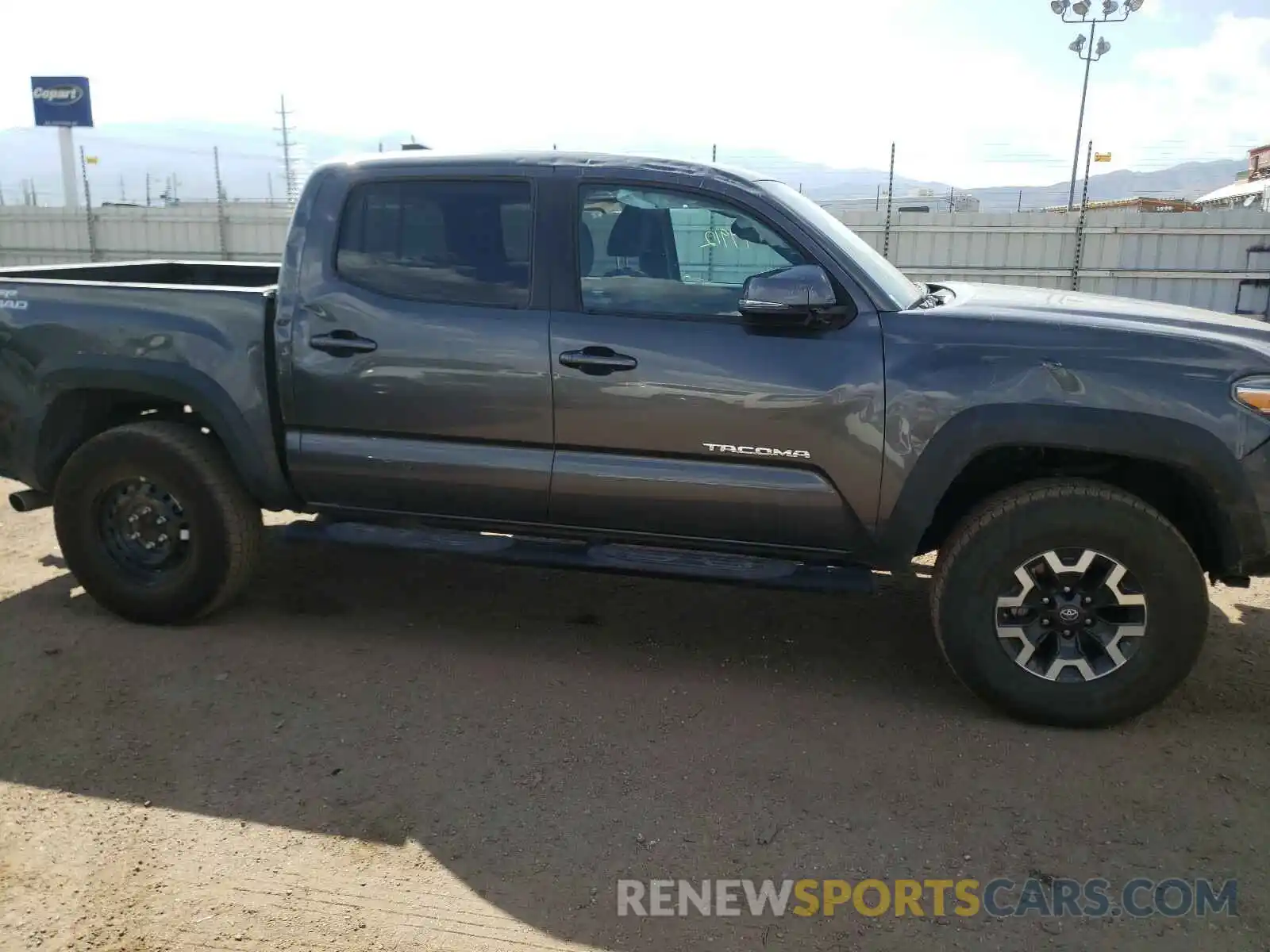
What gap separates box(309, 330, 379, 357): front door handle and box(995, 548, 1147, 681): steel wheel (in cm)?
263

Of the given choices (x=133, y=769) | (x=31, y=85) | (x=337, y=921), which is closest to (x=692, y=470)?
(x=337, y=921)

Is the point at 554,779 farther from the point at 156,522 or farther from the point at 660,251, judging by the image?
the point at 156,522

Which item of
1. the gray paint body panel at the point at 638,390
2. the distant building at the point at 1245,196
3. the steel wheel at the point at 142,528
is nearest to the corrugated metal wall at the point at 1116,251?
the distant building at the point at 1245,196

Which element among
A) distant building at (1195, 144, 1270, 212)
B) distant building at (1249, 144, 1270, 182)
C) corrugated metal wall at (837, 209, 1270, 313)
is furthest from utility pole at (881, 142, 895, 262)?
distant building at (1249, 144, 1270, 182)

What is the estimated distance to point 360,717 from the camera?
12.5 ft

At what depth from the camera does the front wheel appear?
3.56m

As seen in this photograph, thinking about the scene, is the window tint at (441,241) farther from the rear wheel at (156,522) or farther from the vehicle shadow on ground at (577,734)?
the vehicle shadow on ground at (577,734)

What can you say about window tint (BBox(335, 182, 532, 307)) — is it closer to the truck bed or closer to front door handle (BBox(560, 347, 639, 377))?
front door handle (BBox(560, 347, 639, 377))

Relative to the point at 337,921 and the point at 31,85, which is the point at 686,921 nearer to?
the point at 337,921

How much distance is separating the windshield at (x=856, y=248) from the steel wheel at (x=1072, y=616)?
3.63 feet

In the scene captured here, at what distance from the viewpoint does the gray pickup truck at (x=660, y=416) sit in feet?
11.7

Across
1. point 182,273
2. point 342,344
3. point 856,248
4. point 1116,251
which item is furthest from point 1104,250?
point 342,344

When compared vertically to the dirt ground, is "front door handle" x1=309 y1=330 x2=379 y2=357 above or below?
above

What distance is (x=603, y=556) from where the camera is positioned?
4035 mm
